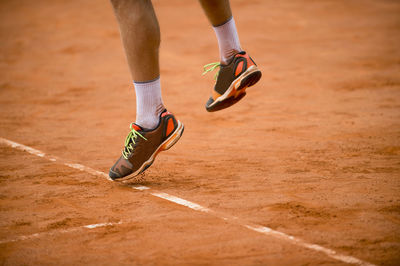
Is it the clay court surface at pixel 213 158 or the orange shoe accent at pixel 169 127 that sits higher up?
the orange shoe accent at pixel 169 127

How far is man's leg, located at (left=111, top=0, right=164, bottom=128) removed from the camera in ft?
8.62

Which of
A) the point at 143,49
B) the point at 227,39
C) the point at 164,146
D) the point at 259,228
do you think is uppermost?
the point at 143,49

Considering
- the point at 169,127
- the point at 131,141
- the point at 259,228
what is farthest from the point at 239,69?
the point at 259,228

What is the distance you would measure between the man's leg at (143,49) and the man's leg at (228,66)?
0.37 m

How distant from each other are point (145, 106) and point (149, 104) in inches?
1.0

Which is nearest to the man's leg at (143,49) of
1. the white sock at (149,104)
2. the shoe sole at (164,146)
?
the white sock at (149,104)

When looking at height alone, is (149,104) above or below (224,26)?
below

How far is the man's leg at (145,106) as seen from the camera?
2.66 m

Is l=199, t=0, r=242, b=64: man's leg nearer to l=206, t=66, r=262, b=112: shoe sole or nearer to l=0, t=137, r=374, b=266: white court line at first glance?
l=206, t=66, r=262, b=112: shoe sole

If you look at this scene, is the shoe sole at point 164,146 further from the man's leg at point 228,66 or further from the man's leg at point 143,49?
the man's leg at point 228,66

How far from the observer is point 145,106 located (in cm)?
283

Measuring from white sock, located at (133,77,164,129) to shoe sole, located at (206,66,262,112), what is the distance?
34 centimetres

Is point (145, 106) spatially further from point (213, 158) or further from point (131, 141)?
point (213, 158)

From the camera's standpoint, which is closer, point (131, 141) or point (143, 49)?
point (143, 49)
